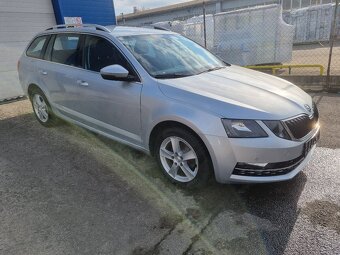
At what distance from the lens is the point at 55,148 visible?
4488mm

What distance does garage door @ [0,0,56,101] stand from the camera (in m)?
8.33

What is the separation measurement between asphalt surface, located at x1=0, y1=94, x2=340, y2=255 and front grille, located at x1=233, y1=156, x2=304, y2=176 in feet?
1.15

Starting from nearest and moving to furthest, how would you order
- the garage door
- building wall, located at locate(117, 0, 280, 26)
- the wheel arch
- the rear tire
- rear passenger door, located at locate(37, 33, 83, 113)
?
1. the wheel arch
2. rear passenger door, located at locate(37, 33, 83, 113)
3. the rear tire
4. the garage door
5. building wall, located at locate(117, 0, 280, 26)

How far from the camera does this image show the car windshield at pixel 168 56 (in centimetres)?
342

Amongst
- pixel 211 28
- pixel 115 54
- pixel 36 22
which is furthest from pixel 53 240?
pixel 211 28

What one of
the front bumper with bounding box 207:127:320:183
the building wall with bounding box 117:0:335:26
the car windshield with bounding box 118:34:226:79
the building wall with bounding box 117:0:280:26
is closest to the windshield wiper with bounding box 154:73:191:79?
the car windshield with bounding box 118:34:226:79

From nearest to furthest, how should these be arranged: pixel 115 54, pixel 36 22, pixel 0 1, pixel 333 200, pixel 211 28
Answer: pixel 333 200
pixel 115 54
pixel 0 1
pixel 36 22
pixel 211 28

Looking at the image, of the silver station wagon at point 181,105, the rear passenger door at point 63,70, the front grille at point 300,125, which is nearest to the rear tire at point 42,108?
the rear passenger door at point 63,70

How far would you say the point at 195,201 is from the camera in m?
3.02

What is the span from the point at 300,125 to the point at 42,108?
4.24 metres

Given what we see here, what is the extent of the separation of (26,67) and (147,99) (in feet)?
10.3

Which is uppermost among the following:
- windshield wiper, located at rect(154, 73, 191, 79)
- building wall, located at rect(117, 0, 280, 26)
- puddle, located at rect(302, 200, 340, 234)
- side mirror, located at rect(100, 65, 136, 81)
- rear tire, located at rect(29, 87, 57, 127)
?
side mirror, located at rect(100, 65, 136, 81)

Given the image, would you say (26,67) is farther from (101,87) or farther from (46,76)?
(101,87)

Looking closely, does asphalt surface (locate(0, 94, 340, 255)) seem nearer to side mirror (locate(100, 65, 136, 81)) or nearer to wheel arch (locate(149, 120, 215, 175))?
wheel arch (locate(149, 120, 215, 175))
